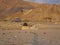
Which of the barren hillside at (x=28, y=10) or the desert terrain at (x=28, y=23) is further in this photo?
the barren hillside at (x=28, y=10)

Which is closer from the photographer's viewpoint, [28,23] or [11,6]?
[28,23]

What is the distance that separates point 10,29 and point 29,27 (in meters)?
0.15

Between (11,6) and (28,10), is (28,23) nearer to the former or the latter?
(28,10)

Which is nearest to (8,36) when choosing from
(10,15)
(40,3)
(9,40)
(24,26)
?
(9,40)

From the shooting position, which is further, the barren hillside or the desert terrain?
the barren hillside

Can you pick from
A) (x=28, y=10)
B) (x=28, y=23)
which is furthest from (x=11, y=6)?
(x=28, y=23)

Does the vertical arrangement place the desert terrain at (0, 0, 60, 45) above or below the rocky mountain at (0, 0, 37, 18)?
below

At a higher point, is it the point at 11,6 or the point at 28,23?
the point at 11,6

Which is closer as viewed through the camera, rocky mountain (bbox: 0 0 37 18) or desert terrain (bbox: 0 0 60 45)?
desert terrain (bbox: 0 0 60 45)

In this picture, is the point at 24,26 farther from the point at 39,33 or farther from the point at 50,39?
the point at 50,39

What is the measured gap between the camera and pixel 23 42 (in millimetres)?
1145

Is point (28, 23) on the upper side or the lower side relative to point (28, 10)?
lower

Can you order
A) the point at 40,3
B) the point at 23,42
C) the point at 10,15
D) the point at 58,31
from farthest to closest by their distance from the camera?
the point at 40,3 < the point at 10,15 < the point at 58,31 < the point at 23,42

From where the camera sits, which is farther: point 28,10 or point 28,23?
point 28,10
